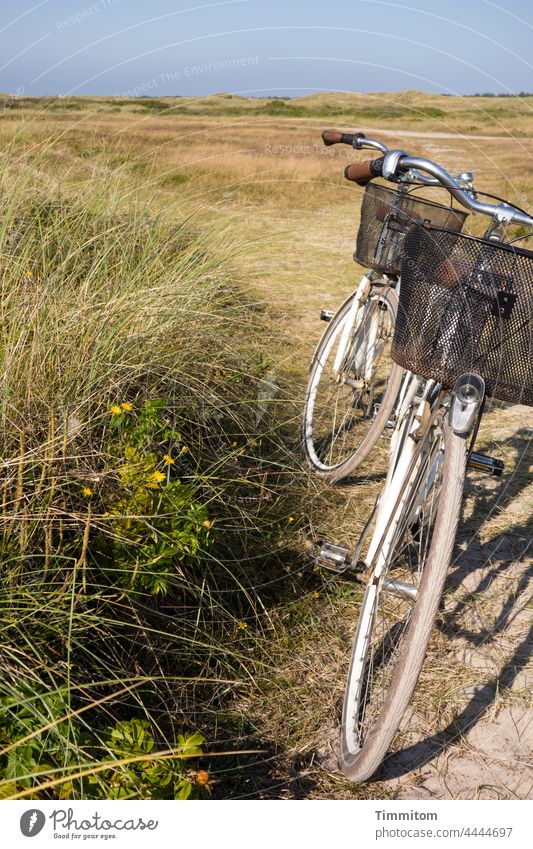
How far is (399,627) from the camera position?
2.65 meters

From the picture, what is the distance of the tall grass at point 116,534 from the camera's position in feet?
5.77

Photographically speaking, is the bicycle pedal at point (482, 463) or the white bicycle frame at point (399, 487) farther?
the bicycle pedal at point (482, 463)

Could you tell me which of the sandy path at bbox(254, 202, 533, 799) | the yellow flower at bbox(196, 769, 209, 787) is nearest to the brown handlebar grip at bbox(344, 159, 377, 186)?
the sandy path at bbox(254, 202, 533, 799)

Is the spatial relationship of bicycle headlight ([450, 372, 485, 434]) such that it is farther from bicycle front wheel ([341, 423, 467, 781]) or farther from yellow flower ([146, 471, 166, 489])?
yellow flower ([146, 471, 166, 489])

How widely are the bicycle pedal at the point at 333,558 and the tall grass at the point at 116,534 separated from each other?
25 cm

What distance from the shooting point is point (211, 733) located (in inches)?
86.4

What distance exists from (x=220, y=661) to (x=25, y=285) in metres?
1.44

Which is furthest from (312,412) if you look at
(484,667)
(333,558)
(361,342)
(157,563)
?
(157,563)

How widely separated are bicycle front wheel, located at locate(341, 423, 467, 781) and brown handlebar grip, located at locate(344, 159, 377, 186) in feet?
3.46

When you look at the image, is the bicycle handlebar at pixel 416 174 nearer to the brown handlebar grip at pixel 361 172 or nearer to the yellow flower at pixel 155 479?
the brown handlebar grip at pixel 361 172

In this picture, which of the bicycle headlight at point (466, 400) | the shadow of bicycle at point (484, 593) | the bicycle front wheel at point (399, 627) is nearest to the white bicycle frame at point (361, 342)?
the shadow of bicycle at point (484, 593)

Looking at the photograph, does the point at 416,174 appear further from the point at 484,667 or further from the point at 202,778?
the point at 202,778
